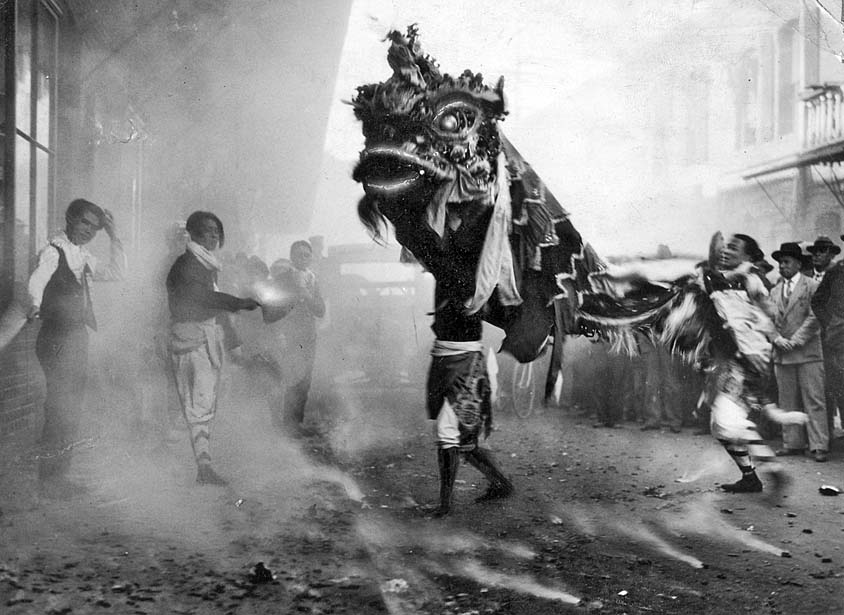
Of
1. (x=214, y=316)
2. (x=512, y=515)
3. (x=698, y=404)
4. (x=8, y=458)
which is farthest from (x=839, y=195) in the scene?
(x=8, y=458)

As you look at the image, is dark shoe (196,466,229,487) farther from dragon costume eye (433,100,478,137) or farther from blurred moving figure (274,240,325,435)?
dragon costume eye (433,100,478,137)

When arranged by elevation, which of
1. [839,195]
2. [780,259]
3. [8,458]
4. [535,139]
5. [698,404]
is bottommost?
[8,458]

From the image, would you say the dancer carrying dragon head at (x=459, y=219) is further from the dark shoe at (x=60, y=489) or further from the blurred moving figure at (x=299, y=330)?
the dark shoe at (x=60, y=489)

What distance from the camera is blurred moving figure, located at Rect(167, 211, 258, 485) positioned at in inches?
133

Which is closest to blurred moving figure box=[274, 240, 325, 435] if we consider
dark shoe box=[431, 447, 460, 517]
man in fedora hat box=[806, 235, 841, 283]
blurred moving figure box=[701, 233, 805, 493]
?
dark shoe box=[431, 447, 460, 517]

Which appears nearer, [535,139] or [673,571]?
[673,571]

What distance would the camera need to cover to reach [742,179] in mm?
3580

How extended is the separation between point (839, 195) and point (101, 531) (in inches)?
155

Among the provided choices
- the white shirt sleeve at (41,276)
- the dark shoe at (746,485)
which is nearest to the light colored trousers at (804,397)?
the dark shoe at (746,485)

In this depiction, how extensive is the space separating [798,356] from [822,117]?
1237mm

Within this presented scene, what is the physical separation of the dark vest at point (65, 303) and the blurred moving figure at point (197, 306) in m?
0.42

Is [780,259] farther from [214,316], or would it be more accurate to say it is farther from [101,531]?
[101,531]

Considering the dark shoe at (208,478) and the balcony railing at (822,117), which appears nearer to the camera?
the dark shoe at (208,478)

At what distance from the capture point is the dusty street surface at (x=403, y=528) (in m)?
2.96
